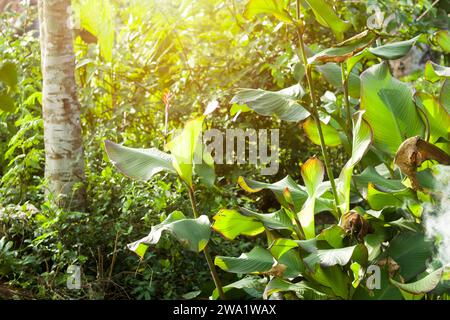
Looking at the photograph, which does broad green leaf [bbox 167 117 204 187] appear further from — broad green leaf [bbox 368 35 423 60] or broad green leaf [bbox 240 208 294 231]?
broad green leaf [bbox 368 35 423 60]

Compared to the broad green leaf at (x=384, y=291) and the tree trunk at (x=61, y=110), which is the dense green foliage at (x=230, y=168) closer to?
the broad green leaf at (x=384, y=291)

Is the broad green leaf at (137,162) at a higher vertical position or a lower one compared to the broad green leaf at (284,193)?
higher

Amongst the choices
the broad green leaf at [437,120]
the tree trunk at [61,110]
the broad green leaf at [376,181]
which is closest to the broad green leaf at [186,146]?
the broad green leaf at [376,181]

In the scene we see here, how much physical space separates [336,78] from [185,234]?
122 centimetres

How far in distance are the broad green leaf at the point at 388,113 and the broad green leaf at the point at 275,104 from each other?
12.3 inches

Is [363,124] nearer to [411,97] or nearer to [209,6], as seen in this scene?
[411,97]

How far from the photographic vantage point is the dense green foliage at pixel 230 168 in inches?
107

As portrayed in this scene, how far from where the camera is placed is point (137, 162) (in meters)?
2.80

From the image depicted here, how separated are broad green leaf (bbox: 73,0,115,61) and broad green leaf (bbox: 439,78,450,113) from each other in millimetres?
2983

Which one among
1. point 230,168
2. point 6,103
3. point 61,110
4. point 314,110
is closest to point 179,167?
point 314,110

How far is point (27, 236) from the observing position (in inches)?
155

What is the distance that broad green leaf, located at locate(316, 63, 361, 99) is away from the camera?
322 cm

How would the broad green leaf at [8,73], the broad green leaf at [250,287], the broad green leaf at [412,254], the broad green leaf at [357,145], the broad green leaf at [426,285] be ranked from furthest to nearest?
the broad green leaf at [250,287]
the broad green leaf at [412,254]
the broad green leaf at [357,145]
the broad green leaf at [426,285]
the broad green leaf at [8,73]

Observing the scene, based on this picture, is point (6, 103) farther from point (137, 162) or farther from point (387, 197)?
point (387, 197)
